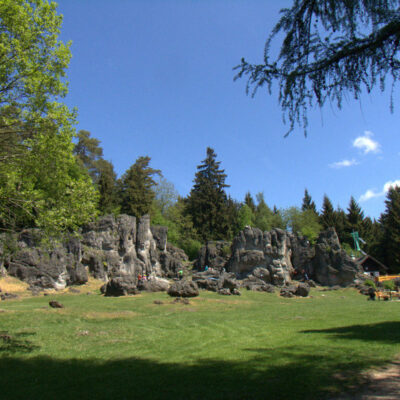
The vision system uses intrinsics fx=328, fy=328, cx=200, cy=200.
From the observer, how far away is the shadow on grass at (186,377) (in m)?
4.68

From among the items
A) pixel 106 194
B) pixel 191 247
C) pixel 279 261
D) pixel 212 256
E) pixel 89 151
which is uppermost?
pixel 89 151

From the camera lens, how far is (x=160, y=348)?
8578 millimetres

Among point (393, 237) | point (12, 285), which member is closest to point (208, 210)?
point (393, 237)

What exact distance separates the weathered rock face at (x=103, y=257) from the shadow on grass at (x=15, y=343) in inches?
730

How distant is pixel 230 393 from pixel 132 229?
1606 inches

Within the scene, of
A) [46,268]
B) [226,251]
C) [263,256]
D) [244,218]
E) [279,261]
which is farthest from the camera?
[244,218]

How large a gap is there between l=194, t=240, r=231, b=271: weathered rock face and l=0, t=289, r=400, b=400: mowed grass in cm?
3442

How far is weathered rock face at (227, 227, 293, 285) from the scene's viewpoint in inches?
1620

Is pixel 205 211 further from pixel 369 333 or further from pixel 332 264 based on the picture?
pixel 369 333

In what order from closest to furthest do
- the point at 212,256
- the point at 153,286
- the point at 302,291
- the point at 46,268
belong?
the point at 153,286 → the point at 302,291 → the point at 46,268 → the point at 212,256

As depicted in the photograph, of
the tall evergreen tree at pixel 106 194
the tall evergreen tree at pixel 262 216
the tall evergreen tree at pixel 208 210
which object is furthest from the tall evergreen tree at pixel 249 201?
the tall evergreen tree at pixel 106 194

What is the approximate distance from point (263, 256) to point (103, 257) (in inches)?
781

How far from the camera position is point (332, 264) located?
4331 centimetres

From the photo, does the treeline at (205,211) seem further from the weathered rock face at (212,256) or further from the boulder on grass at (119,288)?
the boulder on grass at (119,288)
